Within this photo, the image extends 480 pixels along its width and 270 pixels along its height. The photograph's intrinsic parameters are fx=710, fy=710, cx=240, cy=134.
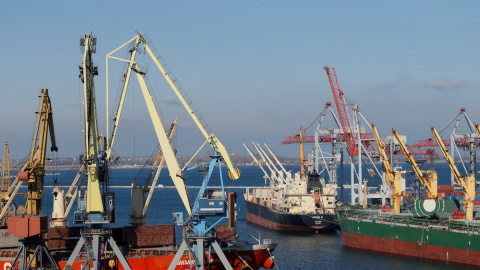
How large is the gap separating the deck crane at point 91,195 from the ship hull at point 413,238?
2649 cm

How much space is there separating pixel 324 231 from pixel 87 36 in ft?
Result: 147

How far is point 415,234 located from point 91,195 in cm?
2944

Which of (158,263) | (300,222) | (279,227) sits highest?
(300,222)

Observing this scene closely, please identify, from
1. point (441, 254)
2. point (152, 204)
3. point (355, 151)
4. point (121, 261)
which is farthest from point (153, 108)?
point (152, 204)

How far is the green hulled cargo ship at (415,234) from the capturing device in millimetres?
54750

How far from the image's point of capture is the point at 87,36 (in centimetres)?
4266

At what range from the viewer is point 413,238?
59531 mm

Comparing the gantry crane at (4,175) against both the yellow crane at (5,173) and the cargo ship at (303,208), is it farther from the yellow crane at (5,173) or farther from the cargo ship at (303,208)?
the cargo ship at (303,208)

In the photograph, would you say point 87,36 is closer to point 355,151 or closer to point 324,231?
point 324,231

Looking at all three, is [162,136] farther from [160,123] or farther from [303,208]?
[303,208]

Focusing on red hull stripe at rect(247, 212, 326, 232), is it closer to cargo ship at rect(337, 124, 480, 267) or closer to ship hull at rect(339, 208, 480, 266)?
cargo ship at rect(337, 124, 480, 267)

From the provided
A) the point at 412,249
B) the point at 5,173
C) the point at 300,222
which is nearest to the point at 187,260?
the point at 412,249

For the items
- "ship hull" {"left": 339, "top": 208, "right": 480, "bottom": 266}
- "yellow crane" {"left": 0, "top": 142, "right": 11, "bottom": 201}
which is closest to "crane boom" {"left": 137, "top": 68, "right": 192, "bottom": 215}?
"ship hull" {"left": 339, "top": 208, "right": 480, "bottom": 266}

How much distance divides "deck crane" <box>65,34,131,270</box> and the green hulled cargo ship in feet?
87.0
